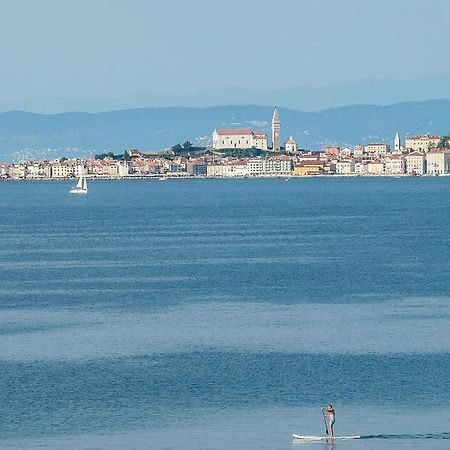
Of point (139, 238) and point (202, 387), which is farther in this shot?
point (139, 238)

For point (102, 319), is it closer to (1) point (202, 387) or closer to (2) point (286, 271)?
(1) point (202, 387)

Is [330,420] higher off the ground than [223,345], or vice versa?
[223,345]

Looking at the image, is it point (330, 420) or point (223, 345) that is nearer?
point (330, 420)

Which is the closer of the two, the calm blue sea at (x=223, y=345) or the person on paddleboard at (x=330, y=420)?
the person on paddleboard at (x=330, y=420)

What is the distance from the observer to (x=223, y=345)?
3375 cm

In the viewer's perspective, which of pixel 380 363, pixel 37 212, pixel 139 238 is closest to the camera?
pixel 380 363

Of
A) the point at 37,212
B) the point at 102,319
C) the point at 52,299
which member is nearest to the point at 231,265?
the point at 52,299

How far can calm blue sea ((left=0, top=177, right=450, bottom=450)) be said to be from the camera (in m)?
26.0

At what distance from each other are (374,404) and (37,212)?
82393 mm

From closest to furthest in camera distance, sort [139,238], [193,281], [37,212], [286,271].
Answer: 1. [193,281]
2. [286,271]
3. [139,238]
4. [37,212]

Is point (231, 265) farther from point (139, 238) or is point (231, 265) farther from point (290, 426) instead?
point (290, 426)

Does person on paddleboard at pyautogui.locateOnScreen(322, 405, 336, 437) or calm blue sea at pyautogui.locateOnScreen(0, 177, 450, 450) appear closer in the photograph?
person on paddleboard at pyautogui.locateOnScreen(322, 405, 336, 437)

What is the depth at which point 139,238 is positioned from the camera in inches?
2876

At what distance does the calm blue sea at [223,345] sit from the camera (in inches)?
1022
